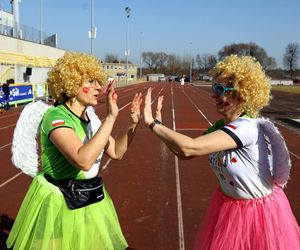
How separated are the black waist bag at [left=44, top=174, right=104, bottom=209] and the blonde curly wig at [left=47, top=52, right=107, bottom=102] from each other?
577mm

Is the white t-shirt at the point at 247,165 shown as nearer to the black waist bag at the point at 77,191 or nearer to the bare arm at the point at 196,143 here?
the bare arm at the point at 196,143

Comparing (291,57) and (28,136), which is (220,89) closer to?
(28,136)

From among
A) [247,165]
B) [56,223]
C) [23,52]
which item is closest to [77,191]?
[56,223]

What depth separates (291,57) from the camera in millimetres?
119250

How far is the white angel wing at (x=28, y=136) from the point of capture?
2.96 m

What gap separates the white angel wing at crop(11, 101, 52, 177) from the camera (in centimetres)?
296

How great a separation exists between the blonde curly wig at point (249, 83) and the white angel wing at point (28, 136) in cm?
133

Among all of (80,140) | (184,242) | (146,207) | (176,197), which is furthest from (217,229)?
(176,197)

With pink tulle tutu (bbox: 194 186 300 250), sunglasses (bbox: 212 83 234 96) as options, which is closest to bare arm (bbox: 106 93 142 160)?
sunglasses (bbox: 212 83 234 96)

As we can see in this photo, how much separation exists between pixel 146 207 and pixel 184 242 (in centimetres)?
131

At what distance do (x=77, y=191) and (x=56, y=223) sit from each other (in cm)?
25

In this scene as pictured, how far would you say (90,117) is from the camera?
297 centimetres

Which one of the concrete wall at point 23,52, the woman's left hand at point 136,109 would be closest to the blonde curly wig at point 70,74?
the woman's left hand at point 136,109

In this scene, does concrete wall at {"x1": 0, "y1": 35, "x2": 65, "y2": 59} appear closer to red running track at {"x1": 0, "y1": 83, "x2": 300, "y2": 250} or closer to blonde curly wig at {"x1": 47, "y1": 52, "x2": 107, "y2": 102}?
red running track at {"x1": 0, "y1": 83, "x2": 300, "y2": 250}
